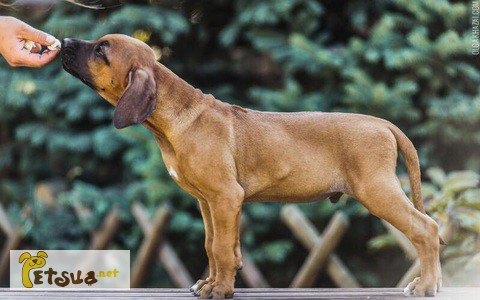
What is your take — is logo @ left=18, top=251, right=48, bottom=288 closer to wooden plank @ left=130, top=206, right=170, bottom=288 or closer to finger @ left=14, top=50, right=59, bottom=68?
finger @ left=14, top=50, right=59, bottom=68

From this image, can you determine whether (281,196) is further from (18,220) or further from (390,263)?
(18,220)

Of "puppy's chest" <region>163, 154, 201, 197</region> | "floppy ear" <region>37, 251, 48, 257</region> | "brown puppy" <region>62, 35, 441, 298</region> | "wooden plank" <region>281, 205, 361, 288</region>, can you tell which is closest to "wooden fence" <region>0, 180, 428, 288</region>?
"wooden plank" <region>281, 205, 361, 288</region>

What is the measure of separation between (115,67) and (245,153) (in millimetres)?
452

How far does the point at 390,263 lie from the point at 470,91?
116 cm

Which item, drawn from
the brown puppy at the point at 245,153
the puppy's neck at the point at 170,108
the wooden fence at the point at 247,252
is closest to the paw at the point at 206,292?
the brown puppy at the point at 245,153

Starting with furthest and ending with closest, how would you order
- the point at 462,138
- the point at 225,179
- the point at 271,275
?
the point at 271,275 → the point at 462,138 → the point at 225,179

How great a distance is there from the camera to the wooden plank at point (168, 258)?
383cm

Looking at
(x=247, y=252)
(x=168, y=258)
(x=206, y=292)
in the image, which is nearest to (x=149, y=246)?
(x=168, y=258)

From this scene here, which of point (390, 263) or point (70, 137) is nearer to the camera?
point (390, 263)

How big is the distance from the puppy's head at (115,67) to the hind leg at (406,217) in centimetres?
68

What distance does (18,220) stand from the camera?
460 cm

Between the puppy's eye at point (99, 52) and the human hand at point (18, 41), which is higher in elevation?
the puppy's eye at point (99, 52)

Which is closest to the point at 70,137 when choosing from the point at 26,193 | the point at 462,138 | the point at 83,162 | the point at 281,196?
the point at 83,162

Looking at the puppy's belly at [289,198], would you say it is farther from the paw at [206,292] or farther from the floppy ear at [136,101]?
the floppy ear at [136,101]
